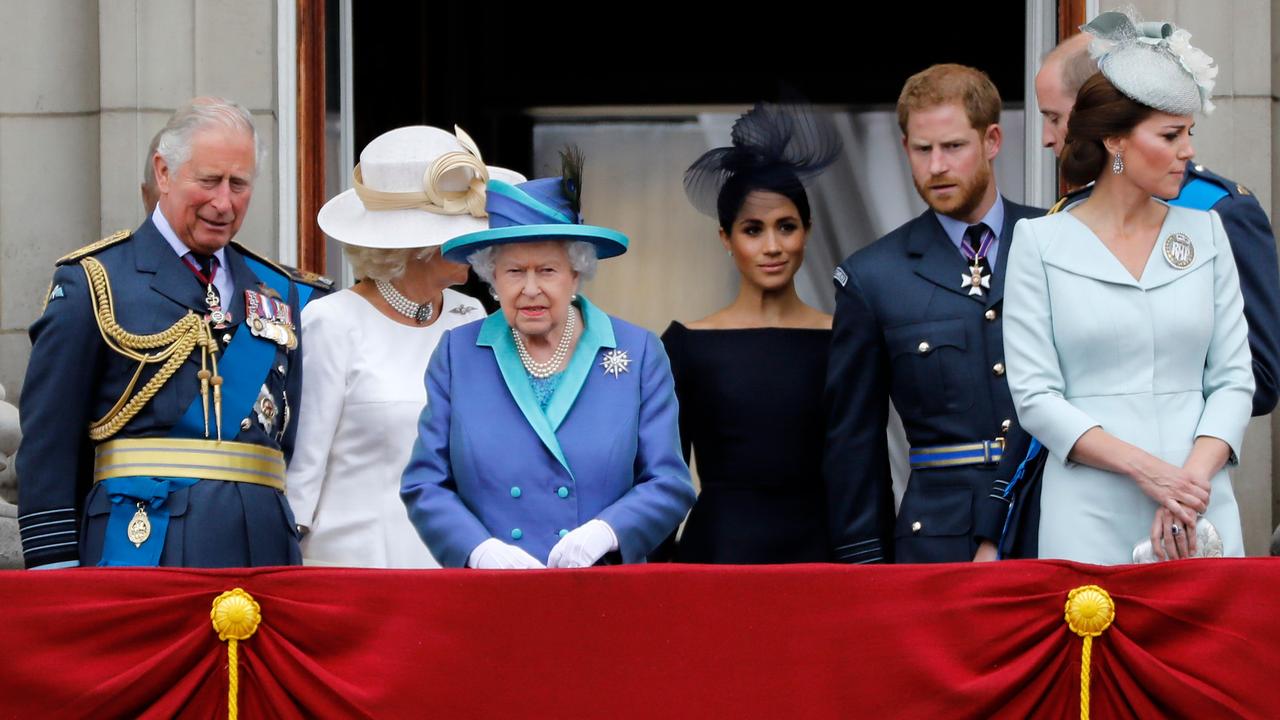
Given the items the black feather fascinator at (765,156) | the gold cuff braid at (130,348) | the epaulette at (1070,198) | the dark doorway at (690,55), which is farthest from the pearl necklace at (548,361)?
the dark doorway at (690,55)

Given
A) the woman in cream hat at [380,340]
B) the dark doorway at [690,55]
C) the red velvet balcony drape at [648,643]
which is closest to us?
the red velvet balcony drape at [648,643]

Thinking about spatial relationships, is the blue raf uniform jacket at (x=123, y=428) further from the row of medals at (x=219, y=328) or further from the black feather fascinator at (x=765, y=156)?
the black feather fascinator at (x=765, y=156)

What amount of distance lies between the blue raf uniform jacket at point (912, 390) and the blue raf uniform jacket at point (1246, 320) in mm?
251

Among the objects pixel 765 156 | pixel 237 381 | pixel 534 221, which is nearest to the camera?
pixel 534 221

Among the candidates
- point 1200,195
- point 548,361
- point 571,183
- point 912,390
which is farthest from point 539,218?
point 1200,195

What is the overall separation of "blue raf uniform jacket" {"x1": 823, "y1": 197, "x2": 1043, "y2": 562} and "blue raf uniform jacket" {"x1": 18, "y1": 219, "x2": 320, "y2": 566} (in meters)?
1.27

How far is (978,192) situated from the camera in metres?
4.75

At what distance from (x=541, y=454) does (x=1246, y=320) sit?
1492mm

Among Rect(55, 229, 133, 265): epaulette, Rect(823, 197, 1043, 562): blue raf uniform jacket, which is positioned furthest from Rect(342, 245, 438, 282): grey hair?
Rect(823, 197, 1043, 562): blue raf uniform jacket

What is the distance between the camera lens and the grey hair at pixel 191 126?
4332 mm

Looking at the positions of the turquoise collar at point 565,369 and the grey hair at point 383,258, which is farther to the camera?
the grey hair at point 383,258

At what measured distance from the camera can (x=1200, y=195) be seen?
4.35 m

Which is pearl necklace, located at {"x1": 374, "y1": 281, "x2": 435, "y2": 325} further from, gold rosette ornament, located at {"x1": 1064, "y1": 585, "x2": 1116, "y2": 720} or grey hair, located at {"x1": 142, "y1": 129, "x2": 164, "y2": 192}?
gold rosette ornament, located at {"x1": 1064, "y1": 585, "x2": 1116, "y2": 720}

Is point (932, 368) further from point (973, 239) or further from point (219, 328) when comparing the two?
point (219, 328)
